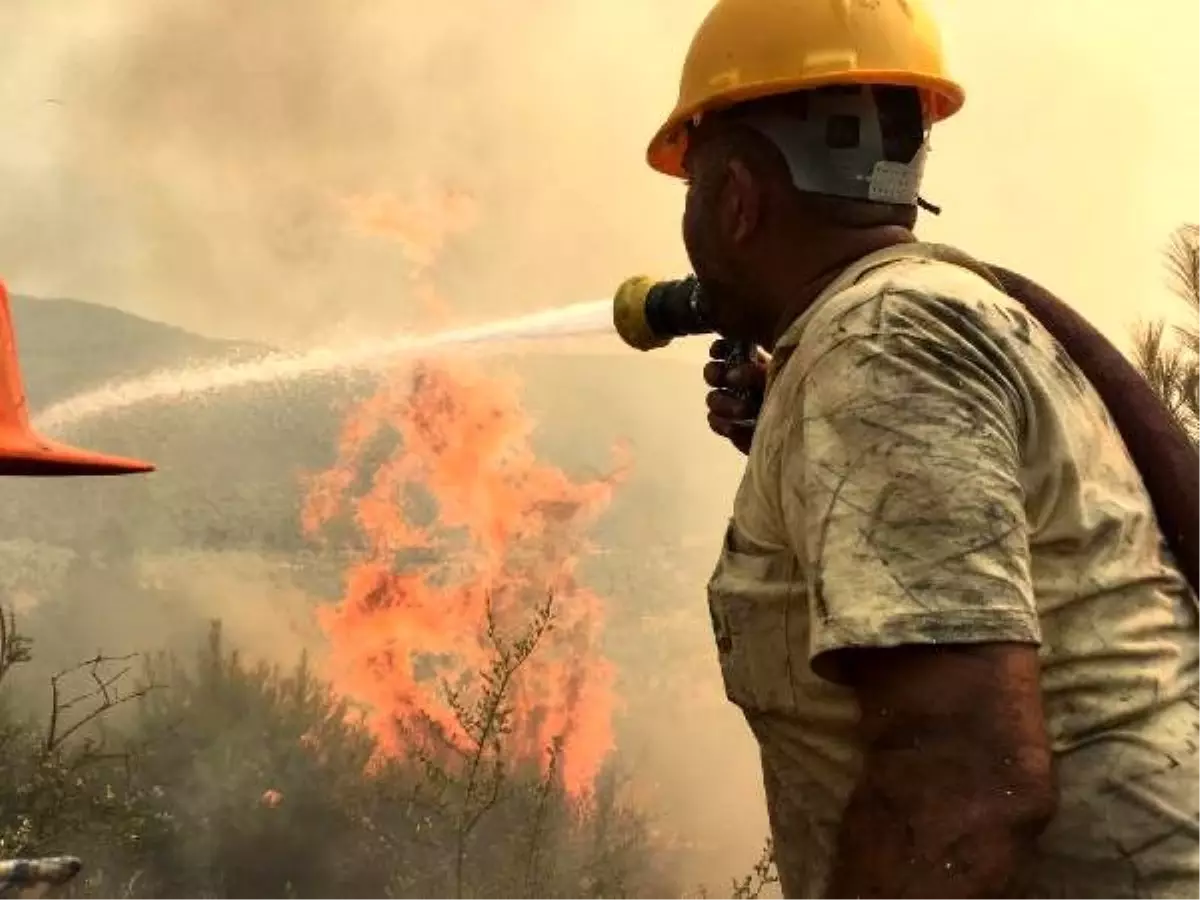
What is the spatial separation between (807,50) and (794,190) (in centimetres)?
19

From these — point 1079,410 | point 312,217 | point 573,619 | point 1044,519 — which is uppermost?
point 312,217

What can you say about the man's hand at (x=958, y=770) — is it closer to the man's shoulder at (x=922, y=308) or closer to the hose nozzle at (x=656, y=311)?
the man's shoulder at (x=922, y=308)

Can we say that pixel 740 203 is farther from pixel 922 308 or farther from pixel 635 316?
pixel 635 316

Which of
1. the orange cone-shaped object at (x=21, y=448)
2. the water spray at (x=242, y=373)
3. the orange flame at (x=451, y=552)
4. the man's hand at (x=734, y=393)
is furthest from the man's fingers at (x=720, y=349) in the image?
the water spray at (x=242, y=373)

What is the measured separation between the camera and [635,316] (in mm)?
2625

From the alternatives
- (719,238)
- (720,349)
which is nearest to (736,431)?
(720,349)

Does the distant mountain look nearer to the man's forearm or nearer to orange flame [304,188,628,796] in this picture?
orange flame [304,188,628,796]

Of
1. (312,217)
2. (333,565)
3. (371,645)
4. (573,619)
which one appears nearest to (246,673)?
(371,645)

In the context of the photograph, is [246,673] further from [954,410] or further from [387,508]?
[954,410]

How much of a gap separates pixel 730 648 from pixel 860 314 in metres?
0.43

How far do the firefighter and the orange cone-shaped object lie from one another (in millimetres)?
2530

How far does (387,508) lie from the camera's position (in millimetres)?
8609

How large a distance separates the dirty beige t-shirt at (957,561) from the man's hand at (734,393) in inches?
36.3

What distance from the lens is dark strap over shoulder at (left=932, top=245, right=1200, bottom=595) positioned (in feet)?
4.93
